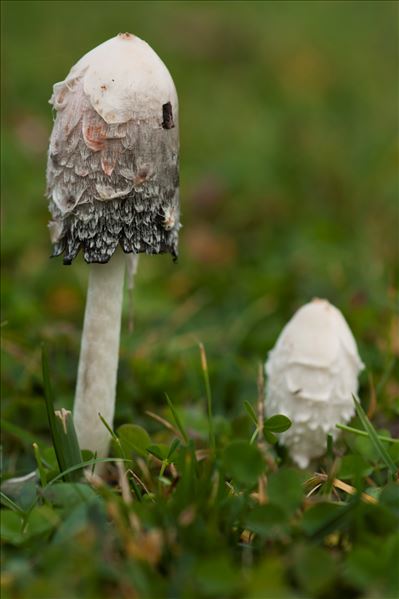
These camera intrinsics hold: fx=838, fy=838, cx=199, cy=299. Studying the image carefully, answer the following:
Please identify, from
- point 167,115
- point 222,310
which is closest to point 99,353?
point 167,115

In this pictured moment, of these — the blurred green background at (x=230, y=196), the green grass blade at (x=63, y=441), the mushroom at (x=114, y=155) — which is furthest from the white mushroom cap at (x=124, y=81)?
the blurred green background at (x=230, y=196)

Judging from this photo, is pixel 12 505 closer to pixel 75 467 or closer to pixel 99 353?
pixel 75 467

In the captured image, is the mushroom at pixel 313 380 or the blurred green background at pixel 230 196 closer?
the mushroom at pixel 313 380

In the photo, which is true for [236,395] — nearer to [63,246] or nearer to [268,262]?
[63,246]

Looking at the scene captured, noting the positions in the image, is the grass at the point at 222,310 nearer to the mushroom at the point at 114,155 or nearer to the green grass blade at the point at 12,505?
the green grass blade at the point at 12,505

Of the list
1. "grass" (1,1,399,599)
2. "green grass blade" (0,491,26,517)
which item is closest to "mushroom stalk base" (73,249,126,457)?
"grass" (1,1,399,599)

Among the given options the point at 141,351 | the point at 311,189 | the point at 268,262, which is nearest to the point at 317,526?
the point at 141,351
